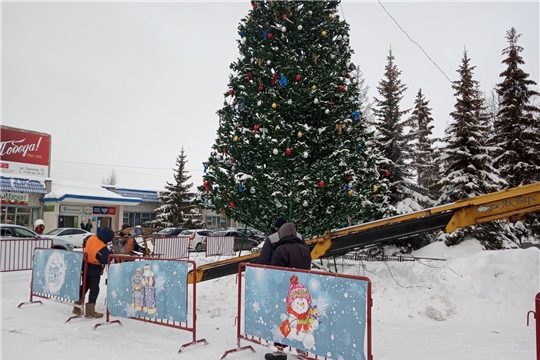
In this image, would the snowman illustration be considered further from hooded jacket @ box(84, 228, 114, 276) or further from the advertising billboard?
the advertising billboard

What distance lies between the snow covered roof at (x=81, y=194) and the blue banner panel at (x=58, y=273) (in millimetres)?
23744

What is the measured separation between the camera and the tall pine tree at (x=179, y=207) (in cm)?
3747

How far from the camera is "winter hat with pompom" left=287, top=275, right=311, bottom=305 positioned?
16.5 feet

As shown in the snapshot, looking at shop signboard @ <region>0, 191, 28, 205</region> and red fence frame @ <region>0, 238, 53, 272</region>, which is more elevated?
shop signboard @ <region>0, 191, 28, 205</region>

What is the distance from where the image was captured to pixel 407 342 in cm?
665

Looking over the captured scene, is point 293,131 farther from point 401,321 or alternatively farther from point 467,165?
point 467,165

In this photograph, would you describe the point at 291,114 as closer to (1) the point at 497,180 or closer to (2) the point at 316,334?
(2) the point at 316,334

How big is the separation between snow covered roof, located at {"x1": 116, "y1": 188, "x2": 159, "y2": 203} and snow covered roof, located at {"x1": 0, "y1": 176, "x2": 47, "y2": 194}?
32.5 ft

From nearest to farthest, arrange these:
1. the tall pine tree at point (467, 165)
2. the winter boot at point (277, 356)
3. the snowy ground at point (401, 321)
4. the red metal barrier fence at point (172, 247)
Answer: the winter boot at point (277, 356) → the snowy ground at point (401, 321) → the red metal barrier fence at point (172, 247) → the tall pine tree at point (467, 165)

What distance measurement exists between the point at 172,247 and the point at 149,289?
42.3ft

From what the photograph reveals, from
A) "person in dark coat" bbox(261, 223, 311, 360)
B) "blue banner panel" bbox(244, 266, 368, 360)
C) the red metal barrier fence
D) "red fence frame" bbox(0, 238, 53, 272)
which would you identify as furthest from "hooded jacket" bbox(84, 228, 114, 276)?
the red metal barrier fence

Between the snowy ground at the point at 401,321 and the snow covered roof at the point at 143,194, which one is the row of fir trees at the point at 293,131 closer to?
the snowy ground at the point at 401,321

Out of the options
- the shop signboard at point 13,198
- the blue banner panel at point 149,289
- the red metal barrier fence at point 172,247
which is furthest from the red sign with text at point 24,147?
the blue banner panel at point 149,289

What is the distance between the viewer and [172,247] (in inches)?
756
